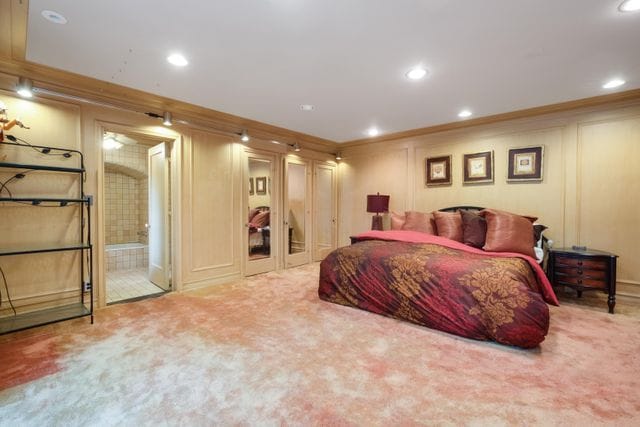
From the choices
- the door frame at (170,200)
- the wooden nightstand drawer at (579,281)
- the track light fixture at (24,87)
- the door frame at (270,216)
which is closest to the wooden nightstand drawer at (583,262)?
the wooden nightstand drawer at (579,281)

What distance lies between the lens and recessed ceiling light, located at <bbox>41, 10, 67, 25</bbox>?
74.7 inches

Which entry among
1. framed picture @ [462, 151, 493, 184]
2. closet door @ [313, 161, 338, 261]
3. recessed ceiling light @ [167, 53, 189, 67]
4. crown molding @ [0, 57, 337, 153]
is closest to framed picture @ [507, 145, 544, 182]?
framed picture @ [462, 151, 493, 184]

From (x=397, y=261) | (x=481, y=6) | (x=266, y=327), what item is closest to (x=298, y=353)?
(x=266, y=327)

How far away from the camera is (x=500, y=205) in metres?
4.27

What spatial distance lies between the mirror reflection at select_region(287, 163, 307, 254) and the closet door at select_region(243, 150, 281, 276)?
1.36 feet

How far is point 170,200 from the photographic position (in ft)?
12.8

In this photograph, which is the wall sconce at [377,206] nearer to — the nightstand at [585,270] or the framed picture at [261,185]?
the framed picture at [261,185]

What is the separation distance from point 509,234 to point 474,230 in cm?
41

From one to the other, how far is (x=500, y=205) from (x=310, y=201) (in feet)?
10.3

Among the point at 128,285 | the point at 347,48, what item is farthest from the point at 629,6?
the point at 128,285

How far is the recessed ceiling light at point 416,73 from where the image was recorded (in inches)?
106

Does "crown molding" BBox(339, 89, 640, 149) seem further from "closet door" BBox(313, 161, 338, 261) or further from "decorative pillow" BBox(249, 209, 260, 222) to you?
"decorative pillow" BBox(249, 209, 260, 222)

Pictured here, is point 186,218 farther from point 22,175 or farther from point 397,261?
point 397,261

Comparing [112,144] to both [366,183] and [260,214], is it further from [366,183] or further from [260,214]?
[366,183]
